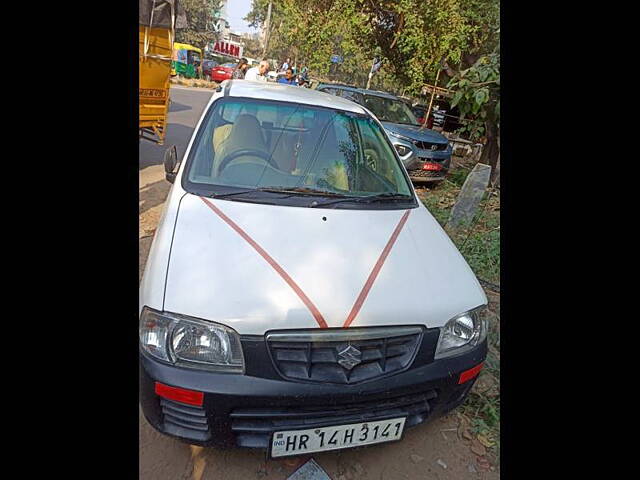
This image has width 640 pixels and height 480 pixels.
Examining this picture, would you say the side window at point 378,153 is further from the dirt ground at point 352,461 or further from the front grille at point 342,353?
the dirt ground at point 352,461

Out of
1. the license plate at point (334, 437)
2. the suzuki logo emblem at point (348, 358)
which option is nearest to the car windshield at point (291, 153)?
the suzuki logo emblem at point (348, 358)

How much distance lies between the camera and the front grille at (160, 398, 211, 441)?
1517 mm

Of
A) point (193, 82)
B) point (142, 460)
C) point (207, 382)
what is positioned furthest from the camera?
point (193, 82)

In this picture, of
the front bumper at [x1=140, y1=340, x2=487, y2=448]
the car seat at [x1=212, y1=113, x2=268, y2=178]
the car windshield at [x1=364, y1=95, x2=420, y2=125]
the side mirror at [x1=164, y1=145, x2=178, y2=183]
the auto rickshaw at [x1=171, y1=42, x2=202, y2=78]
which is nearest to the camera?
the front bumper at [x1=140, y1=340, x2=487, y2=448]

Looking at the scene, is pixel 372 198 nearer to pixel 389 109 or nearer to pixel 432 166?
pixel 432 166

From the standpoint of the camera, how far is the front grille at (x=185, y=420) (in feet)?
4.98

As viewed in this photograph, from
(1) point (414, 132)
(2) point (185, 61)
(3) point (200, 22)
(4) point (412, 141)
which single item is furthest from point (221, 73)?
(4) point (412, 141)

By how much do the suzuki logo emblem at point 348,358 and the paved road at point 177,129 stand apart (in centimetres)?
501

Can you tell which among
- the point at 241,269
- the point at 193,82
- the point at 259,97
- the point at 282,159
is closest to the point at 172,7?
the point at 259,97

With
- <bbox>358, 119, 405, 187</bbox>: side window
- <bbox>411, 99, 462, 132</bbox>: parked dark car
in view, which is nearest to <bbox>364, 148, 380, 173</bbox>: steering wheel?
<bbox>358, 119, 405, 187</bbox>: side window

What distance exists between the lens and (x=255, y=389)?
4.86 ft

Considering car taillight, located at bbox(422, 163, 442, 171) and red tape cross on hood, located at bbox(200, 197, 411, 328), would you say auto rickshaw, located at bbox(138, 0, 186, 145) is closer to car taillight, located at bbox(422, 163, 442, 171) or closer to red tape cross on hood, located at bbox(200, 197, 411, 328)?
car taillight, located at bbox(422, 163, 442, 171)

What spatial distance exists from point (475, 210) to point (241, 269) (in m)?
3.63
